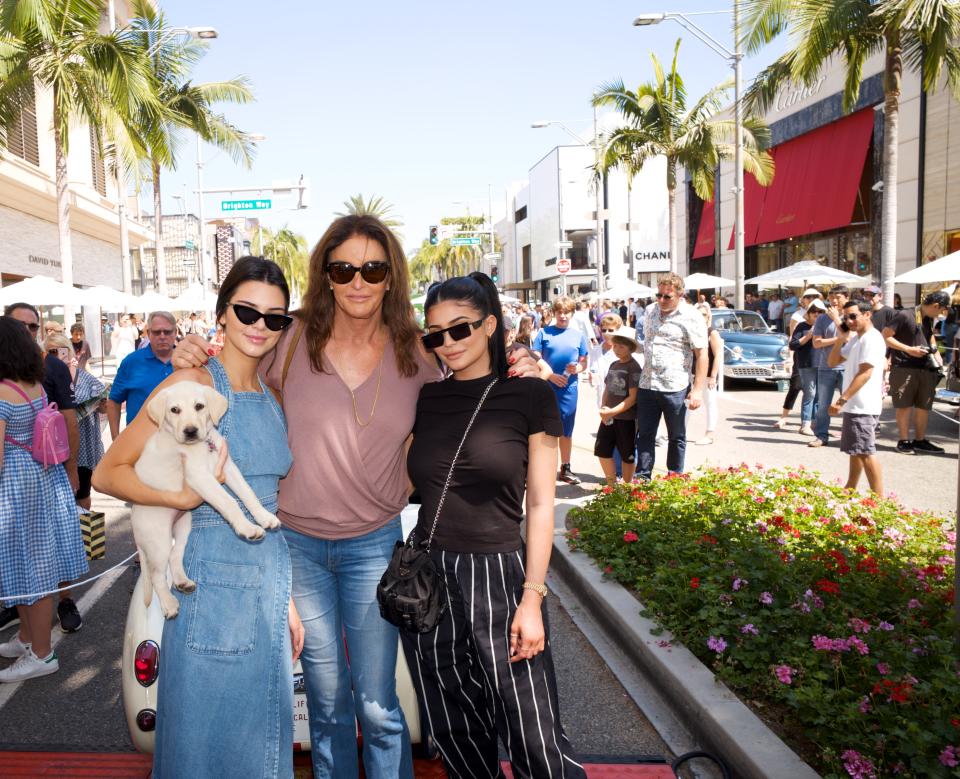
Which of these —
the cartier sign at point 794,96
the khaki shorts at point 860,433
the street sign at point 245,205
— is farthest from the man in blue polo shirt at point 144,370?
the cartier sign at point 794,96

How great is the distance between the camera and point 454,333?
262cm

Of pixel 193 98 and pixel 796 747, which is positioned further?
pixel 193 98

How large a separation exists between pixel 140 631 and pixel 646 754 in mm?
2225

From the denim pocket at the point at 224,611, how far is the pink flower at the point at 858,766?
2.22 m

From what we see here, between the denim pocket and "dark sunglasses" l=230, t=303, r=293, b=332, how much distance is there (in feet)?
2.23

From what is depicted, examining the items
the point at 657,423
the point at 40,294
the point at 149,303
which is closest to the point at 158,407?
the point at 657,423

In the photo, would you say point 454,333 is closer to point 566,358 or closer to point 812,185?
point 566,358

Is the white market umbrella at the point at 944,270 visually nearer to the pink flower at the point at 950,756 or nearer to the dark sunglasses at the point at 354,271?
the pink flower at the point at 950,756

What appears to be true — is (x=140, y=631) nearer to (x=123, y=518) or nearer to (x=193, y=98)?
(x=123, y=518)

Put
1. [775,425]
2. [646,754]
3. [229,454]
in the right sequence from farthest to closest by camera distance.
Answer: [775,425]
[646,754]
[229,454]

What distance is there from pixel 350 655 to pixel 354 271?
1.22 meters

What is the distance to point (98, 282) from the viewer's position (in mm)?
33406

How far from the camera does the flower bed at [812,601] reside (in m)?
3.20

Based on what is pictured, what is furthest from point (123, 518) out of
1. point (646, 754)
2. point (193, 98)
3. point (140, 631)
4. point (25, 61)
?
point (193, 98)
